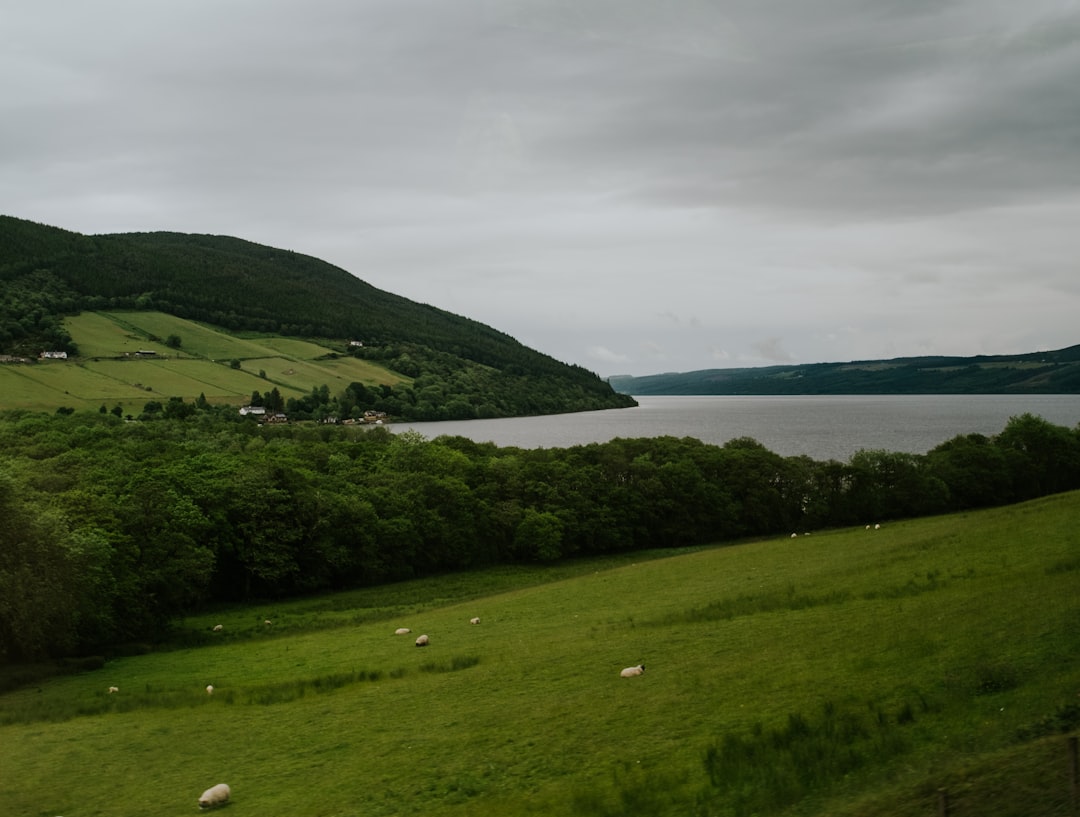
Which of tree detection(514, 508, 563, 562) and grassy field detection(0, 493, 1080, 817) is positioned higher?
grassy field detection(0, 493, 1080, 817)

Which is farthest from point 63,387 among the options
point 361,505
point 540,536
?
point 540,536

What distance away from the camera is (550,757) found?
1872 cm

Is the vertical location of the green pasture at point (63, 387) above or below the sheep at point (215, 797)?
above

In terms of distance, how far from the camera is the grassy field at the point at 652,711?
15.4m

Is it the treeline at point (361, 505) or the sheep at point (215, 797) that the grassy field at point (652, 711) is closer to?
the sheep at point (215, 797)

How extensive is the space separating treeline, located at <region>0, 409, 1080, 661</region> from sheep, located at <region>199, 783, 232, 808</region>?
2289cm

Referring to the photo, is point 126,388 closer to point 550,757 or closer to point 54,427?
point 54,427

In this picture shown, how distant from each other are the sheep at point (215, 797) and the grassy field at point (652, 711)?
50 centimetres

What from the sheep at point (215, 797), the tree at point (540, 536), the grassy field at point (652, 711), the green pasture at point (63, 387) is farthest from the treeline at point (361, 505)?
the green pasture at point (63, 387)

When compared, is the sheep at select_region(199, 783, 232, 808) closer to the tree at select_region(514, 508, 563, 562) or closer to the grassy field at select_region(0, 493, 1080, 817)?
the grassy field at select_region(0, 493, 1080, 817)

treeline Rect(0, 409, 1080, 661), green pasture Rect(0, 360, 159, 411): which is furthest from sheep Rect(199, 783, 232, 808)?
green pasture Rect(0, 360, 159, 411)

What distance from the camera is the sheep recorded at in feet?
61.2

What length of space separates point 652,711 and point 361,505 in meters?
49.7

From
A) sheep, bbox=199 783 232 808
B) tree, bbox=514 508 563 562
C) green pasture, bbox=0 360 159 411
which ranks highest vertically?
green pasture, bbox=0 360 159 411
